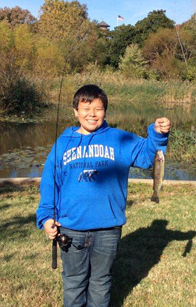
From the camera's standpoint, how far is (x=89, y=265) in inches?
104

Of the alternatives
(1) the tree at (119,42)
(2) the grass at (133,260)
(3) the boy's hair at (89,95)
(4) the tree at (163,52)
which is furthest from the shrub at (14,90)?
(1) the tree at (119,42)

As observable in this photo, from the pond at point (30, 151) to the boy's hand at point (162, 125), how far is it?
653 centimetres

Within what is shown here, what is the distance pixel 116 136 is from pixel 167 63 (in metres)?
38.3

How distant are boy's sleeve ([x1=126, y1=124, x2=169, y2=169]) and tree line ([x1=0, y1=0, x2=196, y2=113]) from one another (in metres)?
10.2

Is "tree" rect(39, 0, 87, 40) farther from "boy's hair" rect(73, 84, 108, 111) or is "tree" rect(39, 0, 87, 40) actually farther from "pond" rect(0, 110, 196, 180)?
"boy's hair" rect(73, 84, 108, 111)

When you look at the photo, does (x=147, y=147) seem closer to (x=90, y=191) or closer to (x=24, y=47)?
(x=90, y=191)

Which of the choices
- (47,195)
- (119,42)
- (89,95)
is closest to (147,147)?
(89,95)

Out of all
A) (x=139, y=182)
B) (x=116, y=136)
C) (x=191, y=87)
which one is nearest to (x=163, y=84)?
(x=191, y=87)

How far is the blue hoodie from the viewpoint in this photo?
249cm

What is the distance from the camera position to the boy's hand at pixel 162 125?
2322 mm

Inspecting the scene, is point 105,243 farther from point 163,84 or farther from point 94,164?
point 163,84

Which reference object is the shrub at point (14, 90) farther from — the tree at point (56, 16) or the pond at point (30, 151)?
the tree at point (56, 16)

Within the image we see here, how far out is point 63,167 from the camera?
2.57 meters

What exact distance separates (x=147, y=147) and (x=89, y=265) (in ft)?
3.09
